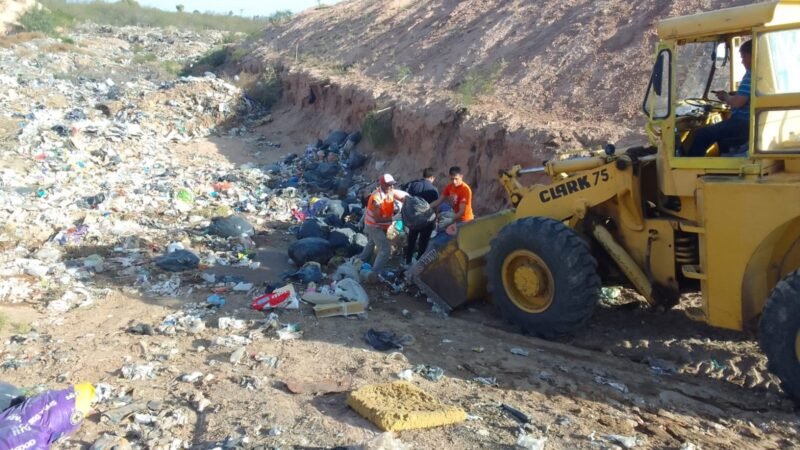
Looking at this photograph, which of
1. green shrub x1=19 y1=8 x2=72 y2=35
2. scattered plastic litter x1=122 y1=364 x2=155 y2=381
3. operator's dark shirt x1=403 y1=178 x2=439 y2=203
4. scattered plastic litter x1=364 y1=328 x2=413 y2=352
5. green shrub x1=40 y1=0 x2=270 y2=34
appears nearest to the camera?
scattered plastic litter x1=122 y1=364 x2=155 y2=381

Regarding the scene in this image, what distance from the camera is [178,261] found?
8609 mm

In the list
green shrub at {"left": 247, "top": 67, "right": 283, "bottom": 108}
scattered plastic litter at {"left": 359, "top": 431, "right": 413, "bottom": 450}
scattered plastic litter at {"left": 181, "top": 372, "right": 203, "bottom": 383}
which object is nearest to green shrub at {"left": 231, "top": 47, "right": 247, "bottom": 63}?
green shrub at {"left": 247, "top": 67, "right": 283, "bottom": 108}

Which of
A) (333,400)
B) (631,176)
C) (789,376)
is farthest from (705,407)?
(333,400)

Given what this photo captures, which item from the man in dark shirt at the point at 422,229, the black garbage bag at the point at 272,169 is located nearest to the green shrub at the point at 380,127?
the black garbage bag at the point at 272,169

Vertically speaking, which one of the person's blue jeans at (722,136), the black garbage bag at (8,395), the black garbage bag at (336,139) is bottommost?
the black garbage bag at (8,395)

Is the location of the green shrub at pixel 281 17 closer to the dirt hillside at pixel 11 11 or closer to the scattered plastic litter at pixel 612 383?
the dirt hillside at pixel 11 11

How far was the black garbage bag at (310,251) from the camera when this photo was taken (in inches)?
348

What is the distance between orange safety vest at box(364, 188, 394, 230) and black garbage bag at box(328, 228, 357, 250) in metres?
0.99

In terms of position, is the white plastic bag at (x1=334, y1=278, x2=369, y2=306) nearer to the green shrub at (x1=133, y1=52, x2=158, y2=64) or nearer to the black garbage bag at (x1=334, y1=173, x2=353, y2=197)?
the black garbage bag at (x1=334, y1=173, x2=353, y2=197)

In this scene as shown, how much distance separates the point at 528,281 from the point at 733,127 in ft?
6.49

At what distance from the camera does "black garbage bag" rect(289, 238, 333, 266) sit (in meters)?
Answer: 8.85

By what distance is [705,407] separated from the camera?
5094mm

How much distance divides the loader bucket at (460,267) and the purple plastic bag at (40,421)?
3.48 m

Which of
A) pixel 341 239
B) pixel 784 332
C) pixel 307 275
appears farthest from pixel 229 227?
pixel 784 332
